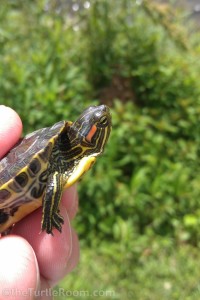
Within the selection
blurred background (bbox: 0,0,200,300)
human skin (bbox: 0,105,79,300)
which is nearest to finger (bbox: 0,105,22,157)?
human skin (bbox: 0,105,79,300)

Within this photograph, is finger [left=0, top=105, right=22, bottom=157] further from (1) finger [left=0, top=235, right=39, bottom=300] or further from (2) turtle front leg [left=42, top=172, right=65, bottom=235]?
(1) finger [left=0, top=235, right=39, bottom=300]

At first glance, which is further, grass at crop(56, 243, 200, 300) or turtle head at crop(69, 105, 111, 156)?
grass at crop(56, 243, 200, 300)

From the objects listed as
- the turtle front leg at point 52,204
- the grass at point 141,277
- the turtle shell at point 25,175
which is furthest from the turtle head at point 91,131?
the grass at point 141,277

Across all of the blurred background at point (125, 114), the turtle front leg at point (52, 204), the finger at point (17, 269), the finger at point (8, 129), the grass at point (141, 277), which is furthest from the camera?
the blurred background at point (125, 114)

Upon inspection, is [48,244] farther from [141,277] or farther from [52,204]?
[141,277]

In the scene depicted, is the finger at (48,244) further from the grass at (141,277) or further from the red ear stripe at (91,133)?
the grass at (141,277)

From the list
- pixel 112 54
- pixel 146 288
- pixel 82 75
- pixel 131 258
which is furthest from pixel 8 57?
pixel 146 288
